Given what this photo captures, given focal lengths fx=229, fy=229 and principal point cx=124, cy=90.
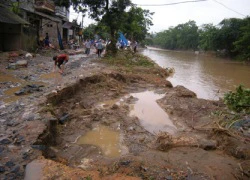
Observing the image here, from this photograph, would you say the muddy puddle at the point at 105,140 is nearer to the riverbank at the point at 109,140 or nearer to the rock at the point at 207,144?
the riverbank at the point at 109,140

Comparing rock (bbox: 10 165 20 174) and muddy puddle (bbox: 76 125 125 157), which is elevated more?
rock (bbox: 10 165 20 174)

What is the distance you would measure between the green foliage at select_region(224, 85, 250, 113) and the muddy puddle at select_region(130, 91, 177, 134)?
76.3 inches

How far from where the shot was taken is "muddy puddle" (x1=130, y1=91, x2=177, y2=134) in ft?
21.4

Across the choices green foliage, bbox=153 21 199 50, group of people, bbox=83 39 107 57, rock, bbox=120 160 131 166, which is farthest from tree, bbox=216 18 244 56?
rock, bbox=120 160 131 166

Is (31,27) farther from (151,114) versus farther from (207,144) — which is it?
(207,144)

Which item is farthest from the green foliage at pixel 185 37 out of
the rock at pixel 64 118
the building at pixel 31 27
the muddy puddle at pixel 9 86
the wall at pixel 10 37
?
the rock at pixel 64 118

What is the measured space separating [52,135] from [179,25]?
84.6 m

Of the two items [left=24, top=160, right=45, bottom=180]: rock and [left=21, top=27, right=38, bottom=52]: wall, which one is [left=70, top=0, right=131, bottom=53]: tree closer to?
[left=21, top=27, right=38, bottom=52]: wall

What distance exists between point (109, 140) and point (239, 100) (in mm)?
2975

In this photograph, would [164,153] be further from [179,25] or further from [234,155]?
[179,25]

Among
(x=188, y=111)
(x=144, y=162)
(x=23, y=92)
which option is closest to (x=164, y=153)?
(x=144, y=162)

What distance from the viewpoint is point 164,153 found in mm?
4727

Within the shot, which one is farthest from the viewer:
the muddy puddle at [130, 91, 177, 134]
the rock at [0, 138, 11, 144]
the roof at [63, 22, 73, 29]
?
the roof at [63, 22, 73, 29]

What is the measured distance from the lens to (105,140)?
545 centimetres
